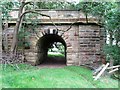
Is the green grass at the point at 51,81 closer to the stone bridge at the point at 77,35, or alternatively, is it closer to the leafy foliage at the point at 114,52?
the leafy foliage at the point at 114,52

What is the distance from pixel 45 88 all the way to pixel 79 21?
5.96m

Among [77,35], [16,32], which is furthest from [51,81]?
[77,35]

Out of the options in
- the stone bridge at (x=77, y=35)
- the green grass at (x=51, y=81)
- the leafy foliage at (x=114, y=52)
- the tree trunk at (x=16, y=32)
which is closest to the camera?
the green grass at (x=51, y=81)

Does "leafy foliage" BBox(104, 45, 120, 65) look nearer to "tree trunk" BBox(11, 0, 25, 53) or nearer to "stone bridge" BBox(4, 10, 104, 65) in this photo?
"stone bridge" BBox(4, 10, 104, 65)

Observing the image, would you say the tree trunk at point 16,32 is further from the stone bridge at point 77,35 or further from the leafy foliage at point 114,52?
the leafy foliage at point 114,52

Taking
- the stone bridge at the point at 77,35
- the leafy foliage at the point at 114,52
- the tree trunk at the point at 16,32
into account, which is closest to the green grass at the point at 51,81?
the leafy foliage at the point at 114,52

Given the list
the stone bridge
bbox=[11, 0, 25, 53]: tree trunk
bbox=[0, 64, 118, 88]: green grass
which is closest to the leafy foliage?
bbox=[0, 64, 118, 88]: green grass

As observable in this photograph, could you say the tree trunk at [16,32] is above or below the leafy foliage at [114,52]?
above

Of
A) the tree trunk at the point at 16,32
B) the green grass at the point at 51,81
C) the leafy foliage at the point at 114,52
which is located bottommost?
the green grass at the point at 51,81

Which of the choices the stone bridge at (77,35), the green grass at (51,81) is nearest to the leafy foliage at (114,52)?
the green grass at (51,81)

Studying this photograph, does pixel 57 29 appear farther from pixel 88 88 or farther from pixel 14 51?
pixel 88 88

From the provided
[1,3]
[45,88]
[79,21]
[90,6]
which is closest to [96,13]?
[90,6]

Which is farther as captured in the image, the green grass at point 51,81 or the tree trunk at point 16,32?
the tree trunk at point 16,32

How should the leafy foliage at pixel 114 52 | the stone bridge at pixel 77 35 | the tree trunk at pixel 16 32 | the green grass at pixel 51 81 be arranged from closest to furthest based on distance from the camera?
the green grass at pixel 51 81 < the leafy foliage at pixel 114 52 < the tree trunk at pixel 16 32 < the stone bridge at pixel 77 35
